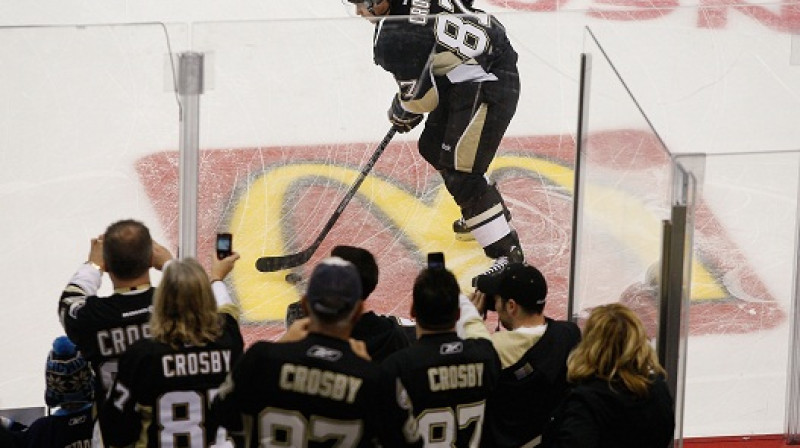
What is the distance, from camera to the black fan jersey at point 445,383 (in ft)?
11.0

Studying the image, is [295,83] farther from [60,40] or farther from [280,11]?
[280,11]

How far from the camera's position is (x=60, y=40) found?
14.4 feet

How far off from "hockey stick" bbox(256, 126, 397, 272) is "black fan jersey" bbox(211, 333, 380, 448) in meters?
1.37

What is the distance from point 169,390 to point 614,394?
94cm

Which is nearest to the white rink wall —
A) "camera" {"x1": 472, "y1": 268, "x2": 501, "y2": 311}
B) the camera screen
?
the camera screen

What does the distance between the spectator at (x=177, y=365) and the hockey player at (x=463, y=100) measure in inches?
50.1

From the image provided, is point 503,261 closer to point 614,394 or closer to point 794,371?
point 794,371

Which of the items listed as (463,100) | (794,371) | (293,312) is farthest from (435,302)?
(794,371)

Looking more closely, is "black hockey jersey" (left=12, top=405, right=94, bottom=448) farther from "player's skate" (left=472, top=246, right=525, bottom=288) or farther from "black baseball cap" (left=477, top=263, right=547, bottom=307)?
"player's skate" (left=472, top=246, right=525, bottom=288)

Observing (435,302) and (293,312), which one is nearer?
(435,302)

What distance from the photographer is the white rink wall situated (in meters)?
4.38

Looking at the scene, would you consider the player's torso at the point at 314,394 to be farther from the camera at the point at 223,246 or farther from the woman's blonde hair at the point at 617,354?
the camera at the point at 223,246

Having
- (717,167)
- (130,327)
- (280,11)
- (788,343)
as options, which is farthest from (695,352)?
(280,11)

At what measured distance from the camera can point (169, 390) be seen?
339 centimetres
